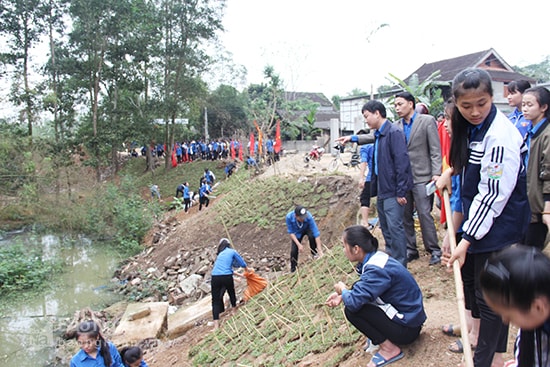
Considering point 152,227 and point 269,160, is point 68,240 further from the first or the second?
point 269,160

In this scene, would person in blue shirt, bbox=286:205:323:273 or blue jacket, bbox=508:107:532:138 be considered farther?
person in blue shirt, bbox=286:205:323:273

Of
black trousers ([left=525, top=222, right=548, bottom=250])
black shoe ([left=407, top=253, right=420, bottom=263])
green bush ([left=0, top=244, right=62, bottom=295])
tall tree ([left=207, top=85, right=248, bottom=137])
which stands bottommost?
green bush ([left=0, top=244, right=62, bottom=295])

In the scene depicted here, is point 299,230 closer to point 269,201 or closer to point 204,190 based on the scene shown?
point 269,201

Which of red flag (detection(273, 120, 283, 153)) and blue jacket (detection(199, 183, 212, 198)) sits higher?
red flag (detection(273, 120, 283, 153))

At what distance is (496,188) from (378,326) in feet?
4.63

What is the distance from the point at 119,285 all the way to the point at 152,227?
554 cm

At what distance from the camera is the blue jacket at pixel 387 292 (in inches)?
119

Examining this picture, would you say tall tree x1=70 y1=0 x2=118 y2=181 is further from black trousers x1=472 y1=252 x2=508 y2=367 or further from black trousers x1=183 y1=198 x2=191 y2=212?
black trousers x1=472 y1=252 x2=508 y2=367

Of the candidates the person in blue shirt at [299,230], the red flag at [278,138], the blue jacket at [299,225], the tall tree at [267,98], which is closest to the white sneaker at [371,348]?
the person in blue shirt at [299,230]

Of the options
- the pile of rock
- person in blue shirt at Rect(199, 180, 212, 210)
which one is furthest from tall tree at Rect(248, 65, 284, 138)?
the pile of rock

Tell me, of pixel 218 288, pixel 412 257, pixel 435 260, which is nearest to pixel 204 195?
pixel 218 288

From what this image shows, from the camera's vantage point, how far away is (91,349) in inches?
145

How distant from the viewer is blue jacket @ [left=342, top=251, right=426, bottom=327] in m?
3.01

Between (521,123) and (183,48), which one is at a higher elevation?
(183,48)
